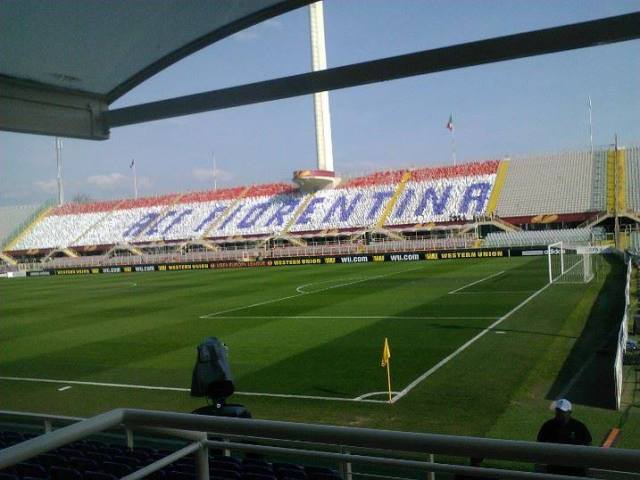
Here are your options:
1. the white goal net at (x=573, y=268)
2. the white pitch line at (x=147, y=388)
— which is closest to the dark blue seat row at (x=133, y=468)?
the white pitch line at (x=147, y=388)

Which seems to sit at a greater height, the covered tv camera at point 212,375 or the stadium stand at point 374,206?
the stadium stand at point 374,206

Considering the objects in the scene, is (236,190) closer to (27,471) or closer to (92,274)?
(92,274)

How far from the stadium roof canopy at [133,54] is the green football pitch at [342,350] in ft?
22.2

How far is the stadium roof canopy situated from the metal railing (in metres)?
1.60

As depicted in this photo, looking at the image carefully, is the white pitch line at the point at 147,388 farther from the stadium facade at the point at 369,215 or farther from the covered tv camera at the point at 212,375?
the stadium facade at the point at 369,215

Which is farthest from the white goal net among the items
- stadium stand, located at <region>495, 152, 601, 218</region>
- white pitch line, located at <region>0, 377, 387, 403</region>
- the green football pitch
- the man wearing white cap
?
the man wearing white cap

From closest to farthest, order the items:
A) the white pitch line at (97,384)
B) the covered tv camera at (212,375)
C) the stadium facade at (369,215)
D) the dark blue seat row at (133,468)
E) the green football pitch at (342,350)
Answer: the dark blue seat row at (133,468) < the covered tv camera at (212,375) < the green football pitch at (342,350) < the white pitch line at (97,384) < the stadium facade at (369,215)

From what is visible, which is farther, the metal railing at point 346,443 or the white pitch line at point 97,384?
the white pitch line at point 97,384

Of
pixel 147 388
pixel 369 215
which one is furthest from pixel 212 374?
pixel 369 215

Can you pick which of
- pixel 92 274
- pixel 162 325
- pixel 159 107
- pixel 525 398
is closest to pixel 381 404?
pixel 525 398

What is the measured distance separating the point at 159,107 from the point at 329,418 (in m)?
7.24

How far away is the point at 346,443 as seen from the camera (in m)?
1.71

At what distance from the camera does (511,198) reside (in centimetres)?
5012

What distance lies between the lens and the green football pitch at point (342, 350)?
33.4 ft
